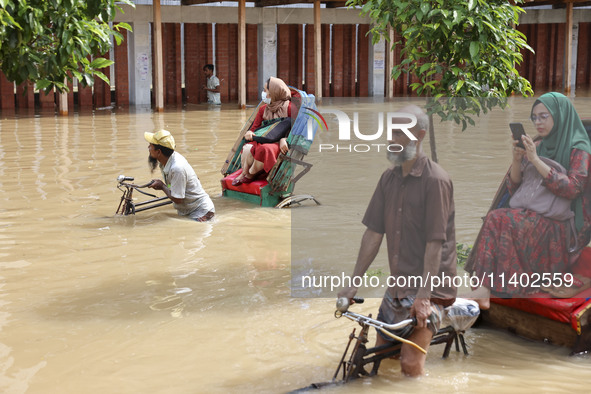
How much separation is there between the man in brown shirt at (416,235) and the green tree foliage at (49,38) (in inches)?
60.7

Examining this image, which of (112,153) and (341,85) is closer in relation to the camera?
(112,153)

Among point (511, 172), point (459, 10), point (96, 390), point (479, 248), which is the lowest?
point (96, 390)

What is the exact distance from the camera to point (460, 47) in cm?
559

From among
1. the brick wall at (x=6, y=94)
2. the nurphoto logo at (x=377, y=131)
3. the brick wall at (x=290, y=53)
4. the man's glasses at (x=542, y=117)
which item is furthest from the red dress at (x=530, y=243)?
the brick wall at (x=290, y=53)

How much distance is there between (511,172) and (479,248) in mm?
473

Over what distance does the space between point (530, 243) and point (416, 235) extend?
0.84 metres

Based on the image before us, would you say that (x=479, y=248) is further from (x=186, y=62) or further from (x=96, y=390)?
(x=186, y=62)

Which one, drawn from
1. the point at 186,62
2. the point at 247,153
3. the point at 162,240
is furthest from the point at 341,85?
the point at 162,240

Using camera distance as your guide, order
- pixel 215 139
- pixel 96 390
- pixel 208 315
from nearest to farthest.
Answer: pixel 96 390 → pixel 208 315 → pixel 215 139

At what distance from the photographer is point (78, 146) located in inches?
476

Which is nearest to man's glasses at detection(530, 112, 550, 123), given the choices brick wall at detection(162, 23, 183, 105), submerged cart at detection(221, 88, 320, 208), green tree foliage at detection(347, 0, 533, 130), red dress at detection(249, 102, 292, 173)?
green tree foliage at detection(347, 0, 533, 130)

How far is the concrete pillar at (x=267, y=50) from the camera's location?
68.1 feet

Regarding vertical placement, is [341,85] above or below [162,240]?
above

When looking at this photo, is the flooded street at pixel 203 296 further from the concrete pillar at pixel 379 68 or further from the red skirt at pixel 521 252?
the concrete pillar at pixel 379 68
